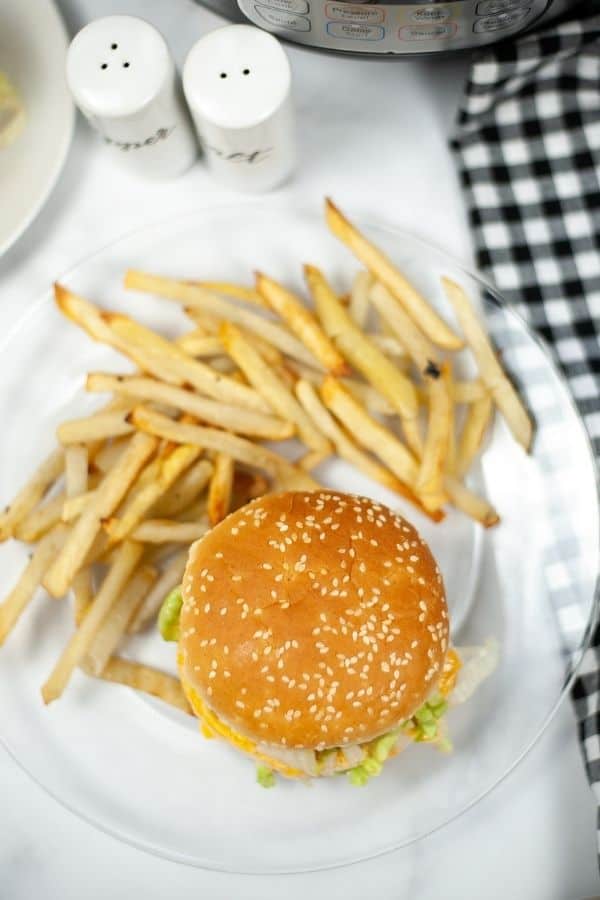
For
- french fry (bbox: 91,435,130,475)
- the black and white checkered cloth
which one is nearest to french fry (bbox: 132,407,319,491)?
french fry (bbox: 91,435,130,475)

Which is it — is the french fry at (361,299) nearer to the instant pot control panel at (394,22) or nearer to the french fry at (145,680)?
the instant pot control panel at (394,22)

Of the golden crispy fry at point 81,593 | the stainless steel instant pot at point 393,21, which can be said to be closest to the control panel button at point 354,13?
→ the stainless steel instant pot at point 393,21

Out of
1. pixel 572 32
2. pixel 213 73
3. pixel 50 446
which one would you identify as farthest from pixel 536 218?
pixel 50 446

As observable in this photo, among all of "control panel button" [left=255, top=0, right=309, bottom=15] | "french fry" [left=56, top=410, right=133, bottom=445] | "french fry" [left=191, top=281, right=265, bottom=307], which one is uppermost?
"control panel button" [left=255, top=0, right=309, bottom=15]

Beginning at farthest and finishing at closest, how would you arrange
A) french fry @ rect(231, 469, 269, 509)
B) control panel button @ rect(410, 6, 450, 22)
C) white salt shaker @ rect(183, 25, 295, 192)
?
french fry @ rect(231, 469, 269, 509), white salt shaker @ rect(183, 25, 295, 192), control panel button @ rect(410, 6, 450, 22)

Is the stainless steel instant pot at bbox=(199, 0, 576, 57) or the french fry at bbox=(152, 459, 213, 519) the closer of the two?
the stainless steel instant pot at bbox=(199, 0, 576, 57)

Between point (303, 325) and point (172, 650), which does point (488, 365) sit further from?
point (172, 650)

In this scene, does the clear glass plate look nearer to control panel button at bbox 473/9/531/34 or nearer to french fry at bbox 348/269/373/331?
french fry at bbox 348/269/373/331

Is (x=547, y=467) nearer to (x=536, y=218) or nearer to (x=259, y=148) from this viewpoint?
(x=536, y=218)
